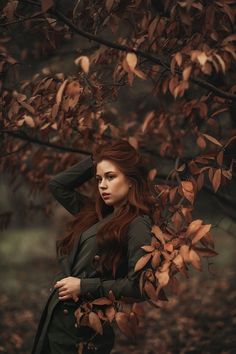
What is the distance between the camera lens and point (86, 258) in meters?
3.37

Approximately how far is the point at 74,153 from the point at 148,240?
2084 mm

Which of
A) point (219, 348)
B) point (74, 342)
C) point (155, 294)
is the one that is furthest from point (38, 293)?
point (155, 294)

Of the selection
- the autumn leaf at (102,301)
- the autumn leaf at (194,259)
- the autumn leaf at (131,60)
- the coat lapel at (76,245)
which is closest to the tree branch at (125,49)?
the autumn leaf at (131,60)

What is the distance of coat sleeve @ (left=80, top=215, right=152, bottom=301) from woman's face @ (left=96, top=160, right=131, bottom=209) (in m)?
0.20

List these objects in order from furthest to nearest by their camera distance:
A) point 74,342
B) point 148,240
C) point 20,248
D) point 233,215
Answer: point 20,248, point 233,215, point 74,342, point 148,240

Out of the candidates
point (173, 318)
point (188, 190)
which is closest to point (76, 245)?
point (188, 190)

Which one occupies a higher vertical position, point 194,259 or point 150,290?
point 194,259

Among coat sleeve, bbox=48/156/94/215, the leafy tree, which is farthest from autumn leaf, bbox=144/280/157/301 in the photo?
coat sleeve, bbox=48/156/94/215

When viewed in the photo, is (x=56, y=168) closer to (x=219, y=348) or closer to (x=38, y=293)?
(x=219, y=348)

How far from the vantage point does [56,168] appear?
5047mm

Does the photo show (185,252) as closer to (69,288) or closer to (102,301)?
(102,301)

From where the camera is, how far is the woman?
10.5ft

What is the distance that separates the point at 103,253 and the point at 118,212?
26 centimetres

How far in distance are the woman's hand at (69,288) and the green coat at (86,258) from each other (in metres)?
0.04
